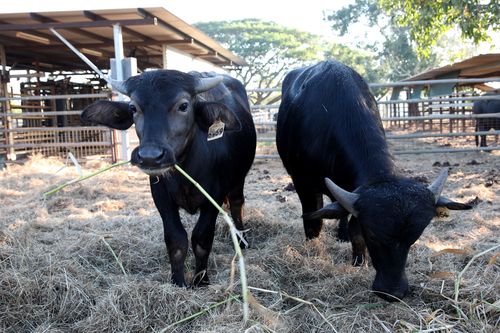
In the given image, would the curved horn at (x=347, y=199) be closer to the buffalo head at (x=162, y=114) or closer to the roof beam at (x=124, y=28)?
the buffalo head at (x=162, y=114)

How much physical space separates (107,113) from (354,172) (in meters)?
1.76

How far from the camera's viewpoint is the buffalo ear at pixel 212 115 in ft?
11.1

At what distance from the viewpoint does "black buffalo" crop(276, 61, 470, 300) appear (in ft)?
9.02

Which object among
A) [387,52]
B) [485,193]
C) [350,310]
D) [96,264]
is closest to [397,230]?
[350,310]

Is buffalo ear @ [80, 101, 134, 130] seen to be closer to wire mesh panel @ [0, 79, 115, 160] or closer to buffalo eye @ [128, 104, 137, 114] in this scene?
buffalo eye @ [128, 104, 137, 114]

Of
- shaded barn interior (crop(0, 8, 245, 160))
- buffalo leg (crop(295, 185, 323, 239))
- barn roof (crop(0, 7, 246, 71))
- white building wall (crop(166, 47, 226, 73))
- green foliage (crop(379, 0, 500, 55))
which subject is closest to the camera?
buffalo leg (crop(295, 185, 323, 239))

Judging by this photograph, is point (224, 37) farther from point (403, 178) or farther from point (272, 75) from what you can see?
point (403, 178)

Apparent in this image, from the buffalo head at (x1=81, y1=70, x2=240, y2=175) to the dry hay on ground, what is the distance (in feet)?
2.86

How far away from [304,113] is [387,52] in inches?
1296

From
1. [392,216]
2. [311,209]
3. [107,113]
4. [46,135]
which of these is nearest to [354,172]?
[392,216]

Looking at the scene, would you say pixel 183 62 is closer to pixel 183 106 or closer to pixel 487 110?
pixel 487 110

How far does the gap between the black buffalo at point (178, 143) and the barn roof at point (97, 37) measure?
7.78 meters

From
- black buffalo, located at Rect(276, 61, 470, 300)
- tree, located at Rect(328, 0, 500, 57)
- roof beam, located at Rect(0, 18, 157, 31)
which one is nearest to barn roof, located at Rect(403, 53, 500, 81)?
tree, located at Rect(328, 0, 500, 57)

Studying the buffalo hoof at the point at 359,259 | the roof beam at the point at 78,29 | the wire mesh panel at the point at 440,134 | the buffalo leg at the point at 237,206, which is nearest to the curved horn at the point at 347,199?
the buffalo hoof at the point at 359,259
